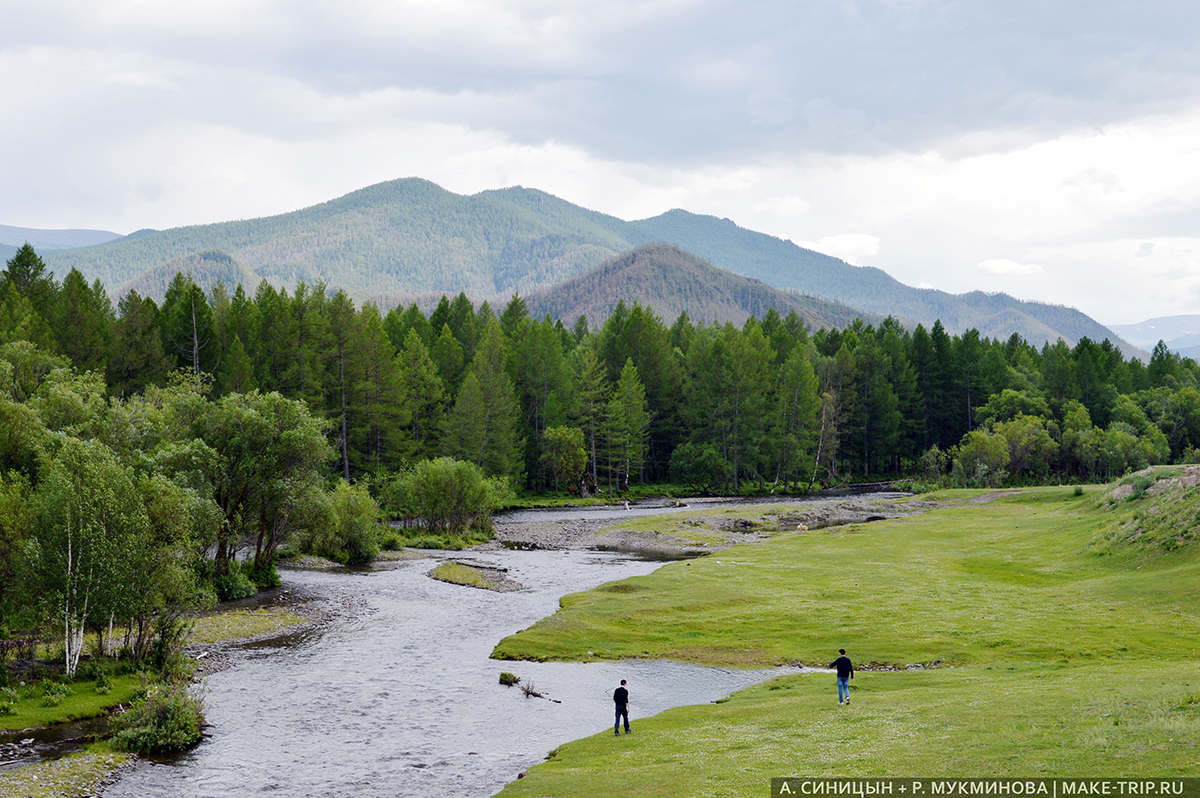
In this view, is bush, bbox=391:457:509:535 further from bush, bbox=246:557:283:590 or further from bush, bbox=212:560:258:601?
bush, bbox=212:560:258:601

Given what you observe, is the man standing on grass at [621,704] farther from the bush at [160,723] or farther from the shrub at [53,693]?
the shrub at [53,693]

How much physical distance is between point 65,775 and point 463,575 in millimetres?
42919

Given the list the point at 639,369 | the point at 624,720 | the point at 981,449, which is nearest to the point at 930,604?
the point at 624,720

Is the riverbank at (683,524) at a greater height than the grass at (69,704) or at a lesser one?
lesser

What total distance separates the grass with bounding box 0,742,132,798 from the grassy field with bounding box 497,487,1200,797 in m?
15.4

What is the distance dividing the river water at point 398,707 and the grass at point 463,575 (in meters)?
8.19

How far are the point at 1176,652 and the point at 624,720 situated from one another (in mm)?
28772

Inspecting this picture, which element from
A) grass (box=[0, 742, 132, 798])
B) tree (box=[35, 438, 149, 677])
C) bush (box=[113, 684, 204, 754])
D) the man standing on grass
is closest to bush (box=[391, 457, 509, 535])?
tree (box=[35, 438, 149, 677])

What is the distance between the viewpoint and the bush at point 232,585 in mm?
60562

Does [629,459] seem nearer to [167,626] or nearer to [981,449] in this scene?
[981,449]

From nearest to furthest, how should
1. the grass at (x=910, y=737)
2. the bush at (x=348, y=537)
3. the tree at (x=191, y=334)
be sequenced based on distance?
1. the grass at (x=910, y=737)
2. the bush at (x=348, y=537)
3. the tree at (x=191, y=334)

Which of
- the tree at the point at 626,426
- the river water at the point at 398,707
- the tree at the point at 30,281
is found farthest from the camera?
the tree at the point at 626,426

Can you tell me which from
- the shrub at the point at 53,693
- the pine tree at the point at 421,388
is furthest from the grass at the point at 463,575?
the pine tree at the point at 421,388

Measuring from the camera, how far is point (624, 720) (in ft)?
108
